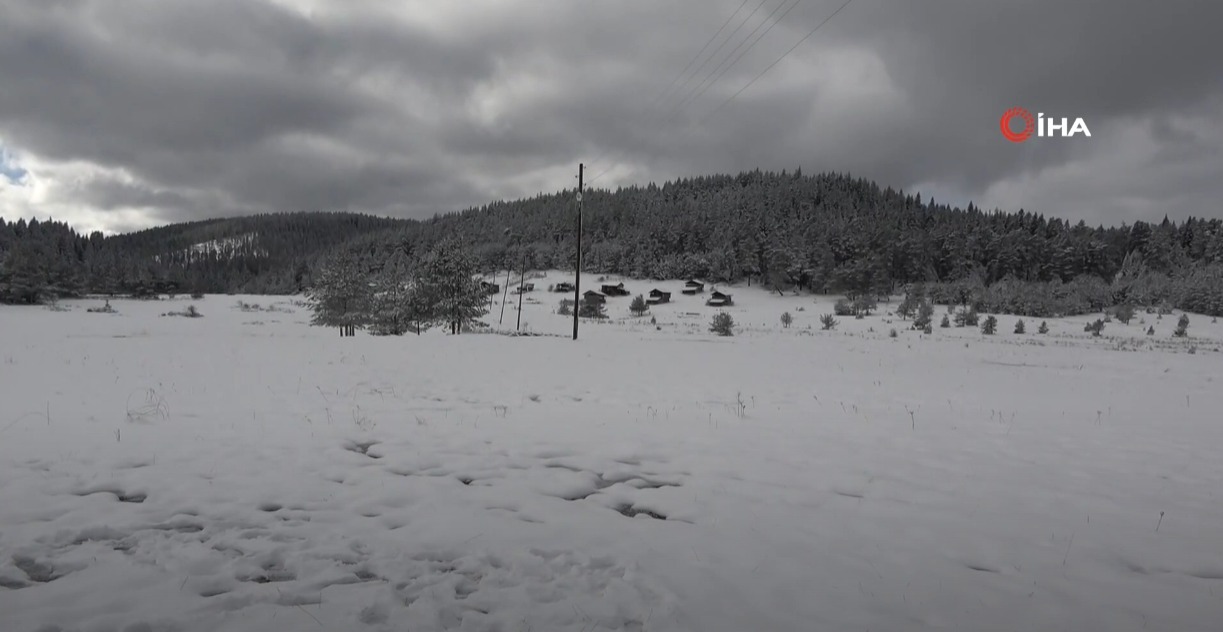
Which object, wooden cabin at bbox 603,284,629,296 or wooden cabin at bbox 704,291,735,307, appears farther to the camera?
wooden cabin at bbox 603,284,629,296

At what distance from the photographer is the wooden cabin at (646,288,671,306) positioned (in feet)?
233

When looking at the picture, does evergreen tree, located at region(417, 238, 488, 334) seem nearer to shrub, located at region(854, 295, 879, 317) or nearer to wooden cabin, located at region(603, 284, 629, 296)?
shrub, located at region(854, 295, 879, 317)

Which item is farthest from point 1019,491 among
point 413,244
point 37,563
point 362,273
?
point 413,244

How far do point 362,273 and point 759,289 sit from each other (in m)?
59.7

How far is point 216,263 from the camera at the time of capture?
17838 cm

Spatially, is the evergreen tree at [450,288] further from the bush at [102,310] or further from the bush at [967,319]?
the bush at [967,319]

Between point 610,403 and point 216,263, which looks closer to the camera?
point 610,403

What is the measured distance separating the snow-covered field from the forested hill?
35.0 m

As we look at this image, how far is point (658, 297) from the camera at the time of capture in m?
73.3

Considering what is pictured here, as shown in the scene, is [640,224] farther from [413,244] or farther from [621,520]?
[621,520]

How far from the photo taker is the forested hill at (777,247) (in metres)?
74.1

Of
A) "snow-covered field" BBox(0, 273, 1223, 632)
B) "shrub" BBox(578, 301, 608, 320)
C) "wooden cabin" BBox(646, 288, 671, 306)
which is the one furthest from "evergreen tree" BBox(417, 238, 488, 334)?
"wooden cabin" BBox(646, 288, 671, 306)

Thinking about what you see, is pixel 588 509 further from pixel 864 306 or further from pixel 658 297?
pixel 658 297

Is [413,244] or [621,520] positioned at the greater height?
[413,244]
